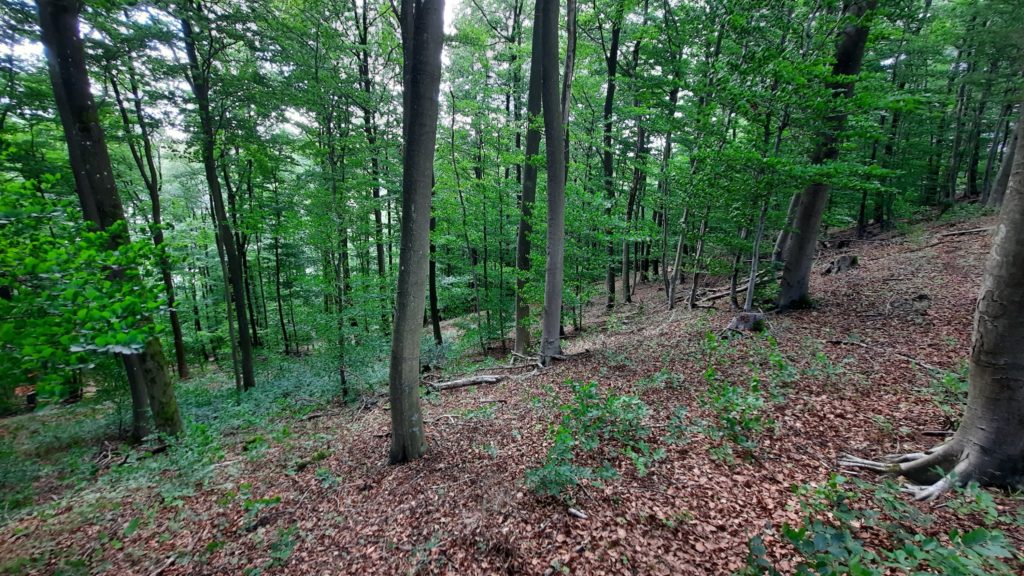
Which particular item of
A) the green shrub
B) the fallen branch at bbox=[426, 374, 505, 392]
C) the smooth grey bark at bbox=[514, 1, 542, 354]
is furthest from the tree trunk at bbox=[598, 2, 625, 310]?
the green shrub

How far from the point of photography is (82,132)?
6223 millimetres

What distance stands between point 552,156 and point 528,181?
2275 mm

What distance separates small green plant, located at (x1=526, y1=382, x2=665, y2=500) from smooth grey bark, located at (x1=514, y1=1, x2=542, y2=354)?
4658 mm

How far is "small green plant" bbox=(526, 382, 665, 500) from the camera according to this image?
368 centimetres

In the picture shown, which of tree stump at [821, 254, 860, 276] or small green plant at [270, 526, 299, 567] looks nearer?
small green plant at [270, 526, 299, 567]

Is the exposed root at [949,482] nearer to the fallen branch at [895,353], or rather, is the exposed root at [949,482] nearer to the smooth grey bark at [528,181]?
the fallen branch at [895,353]

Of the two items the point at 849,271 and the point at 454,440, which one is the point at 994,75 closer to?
the point at 849,271

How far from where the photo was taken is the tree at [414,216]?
4.20 metres

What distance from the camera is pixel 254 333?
61.3ft

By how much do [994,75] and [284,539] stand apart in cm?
2132

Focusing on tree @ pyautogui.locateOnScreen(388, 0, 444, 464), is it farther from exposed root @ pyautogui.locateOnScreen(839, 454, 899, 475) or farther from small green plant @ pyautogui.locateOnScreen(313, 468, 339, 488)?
exposed root @ pyautogui.locateOnScreen(839, 454, 899, 475)

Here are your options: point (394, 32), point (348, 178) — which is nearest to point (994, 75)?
point (394, 32)

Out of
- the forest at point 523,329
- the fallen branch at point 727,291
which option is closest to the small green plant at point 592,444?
the forest at point 523,329

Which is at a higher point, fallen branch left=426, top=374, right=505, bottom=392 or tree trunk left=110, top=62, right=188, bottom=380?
tree trunk left=110, top=62, right=188, bottom=380
